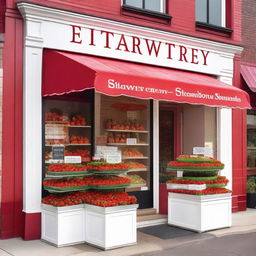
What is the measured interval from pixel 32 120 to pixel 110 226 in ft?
8.00

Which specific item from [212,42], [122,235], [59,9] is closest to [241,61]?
[212,42]

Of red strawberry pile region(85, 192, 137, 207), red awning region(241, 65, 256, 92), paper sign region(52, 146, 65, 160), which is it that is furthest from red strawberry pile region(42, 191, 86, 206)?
red awning region(241, 65, 256, 92)

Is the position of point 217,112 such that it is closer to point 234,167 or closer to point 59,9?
point 234,167

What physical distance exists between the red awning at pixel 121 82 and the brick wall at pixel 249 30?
312 centimetres

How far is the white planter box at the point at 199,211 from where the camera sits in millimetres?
8688

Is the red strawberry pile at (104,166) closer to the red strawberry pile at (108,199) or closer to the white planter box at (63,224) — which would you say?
the red strawberry pile at (108,199)

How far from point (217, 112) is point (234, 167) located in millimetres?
1543

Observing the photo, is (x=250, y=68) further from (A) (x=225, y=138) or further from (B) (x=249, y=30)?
(A) (x=225, y=138)

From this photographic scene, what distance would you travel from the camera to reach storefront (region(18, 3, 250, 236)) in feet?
26.1

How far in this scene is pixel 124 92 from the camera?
Result: 7691 mm

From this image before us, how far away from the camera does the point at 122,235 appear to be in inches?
295

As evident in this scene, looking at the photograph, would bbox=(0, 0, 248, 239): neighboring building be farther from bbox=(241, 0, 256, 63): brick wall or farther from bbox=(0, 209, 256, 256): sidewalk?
bbox=(241, 0, 256, 63): brick wall

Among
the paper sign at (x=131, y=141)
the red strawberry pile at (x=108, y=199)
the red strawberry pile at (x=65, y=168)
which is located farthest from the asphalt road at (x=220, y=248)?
the paper sign at (x=131, y=141)

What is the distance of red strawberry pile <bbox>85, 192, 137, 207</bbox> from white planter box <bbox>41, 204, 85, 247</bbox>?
25 cm
